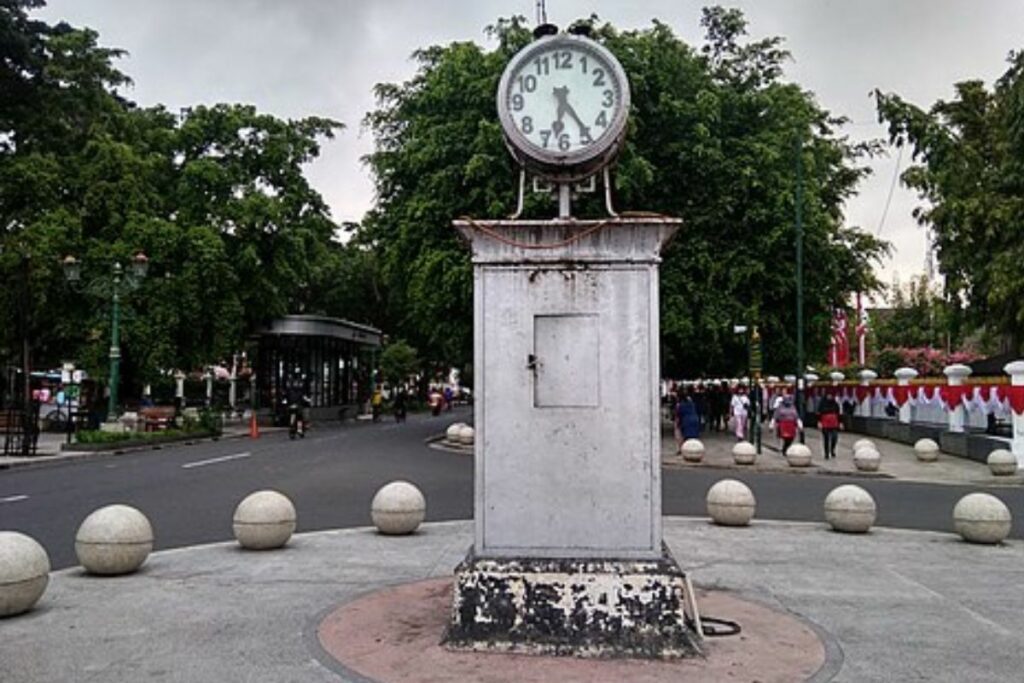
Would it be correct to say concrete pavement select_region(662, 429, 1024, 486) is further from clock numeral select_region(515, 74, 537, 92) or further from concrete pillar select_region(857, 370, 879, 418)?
clock numeral select_region(515, 74, 537, 92)

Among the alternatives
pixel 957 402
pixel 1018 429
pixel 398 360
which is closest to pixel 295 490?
pixel 1018 429

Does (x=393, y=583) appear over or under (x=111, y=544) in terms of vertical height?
under

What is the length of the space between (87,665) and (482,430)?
9.87 ft

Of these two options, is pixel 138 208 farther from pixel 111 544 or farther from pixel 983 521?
pixel 983 521

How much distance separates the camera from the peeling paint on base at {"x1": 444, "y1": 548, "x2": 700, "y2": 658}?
6.00m

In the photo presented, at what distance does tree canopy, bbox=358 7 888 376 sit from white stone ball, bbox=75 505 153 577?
727 inches

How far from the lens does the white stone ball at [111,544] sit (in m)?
8.72

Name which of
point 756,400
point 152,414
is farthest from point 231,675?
point 152,414

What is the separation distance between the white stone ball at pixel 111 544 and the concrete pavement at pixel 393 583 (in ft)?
0.59

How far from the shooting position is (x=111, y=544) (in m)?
8.73

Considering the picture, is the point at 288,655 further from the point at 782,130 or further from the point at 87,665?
the point at 782,130

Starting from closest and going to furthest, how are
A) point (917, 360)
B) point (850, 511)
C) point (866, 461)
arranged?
point (850, 511) < point (866, 461) < point (917, 360)

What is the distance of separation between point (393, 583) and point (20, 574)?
313 centimetres

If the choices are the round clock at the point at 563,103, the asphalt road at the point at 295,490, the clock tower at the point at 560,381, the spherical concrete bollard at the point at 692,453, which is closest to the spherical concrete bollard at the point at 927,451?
the asphalt road at the point at 295,490
